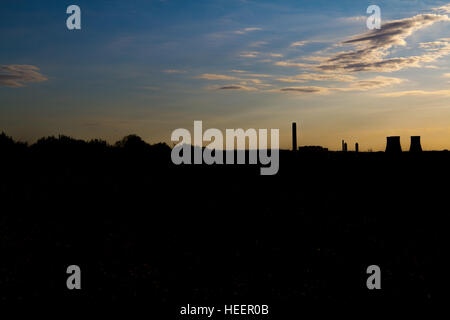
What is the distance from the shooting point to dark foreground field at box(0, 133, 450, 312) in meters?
11.0

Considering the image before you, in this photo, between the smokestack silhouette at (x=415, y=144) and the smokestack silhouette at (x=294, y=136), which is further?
the smokestack silhouette at (x=415, y=144)

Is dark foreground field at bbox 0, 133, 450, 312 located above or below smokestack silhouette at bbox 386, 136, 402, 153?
below

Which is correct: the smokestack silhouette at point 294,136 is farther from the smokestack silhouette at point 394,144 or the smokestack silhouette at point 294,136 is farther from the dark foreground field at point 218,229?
→ the dark foreground field at point 218,229

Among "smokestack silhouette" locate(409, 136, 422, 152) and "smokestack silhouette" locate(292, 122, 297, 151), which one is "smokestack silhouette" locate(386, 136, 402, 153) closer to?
"smokestack silhouette" locate(409, 136, 422, 152)

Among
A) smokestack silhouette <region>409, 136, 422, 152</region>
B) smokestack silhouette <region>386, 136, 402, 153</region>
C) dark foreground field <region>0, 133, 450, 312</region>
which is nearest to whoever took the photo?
dark foreground field <region>0, 133, 450, 312</region>

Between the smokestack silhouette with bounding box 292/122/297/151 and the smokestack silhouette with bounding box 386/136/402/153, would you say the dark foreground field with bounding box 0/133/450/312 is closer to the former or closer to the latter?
the smokestack silhouette with bounding box 292/122/297/151

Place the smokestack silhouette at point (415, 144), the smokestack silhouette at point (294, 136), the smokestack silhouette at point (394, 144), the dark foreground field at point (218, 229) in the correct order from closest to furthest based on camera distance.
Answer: the dark foreground field at point (218, 229)
the smokestack silhouette at point (294, 136)
the smokestack silhouette at point (394, 144)
the smokestack silhouette at point (415, 144)

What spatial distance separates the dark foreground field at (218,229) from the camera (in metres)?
11.0

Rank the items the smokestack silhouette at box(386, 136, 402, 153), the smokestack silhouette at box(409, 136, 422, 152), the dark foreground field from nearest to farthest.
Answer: the dark foreground field
the smokestack silhouette at box(386, 136, 402, 153)
the smokestack silhouette at box(409, 136, 422, 152)

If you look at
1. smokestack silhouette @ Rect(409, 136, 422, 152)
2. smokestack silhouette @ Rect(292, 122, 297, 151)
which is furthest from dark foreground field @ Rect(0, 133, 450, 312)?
smokestack silhouette @ Rect(409, 136, 422, 152)

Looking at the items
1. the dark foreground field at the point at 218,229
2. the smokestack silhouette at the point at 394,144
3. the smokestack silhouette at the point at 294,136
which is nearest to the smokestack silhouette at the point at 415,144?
the smokestack silhouette at the point at 394,144

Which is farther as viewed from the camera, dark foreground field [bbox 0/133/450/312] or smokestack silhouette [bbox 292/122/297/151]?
smokestack silhouette [bbox 292/122/297/151]

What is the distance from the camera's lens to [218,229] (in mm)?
15383
